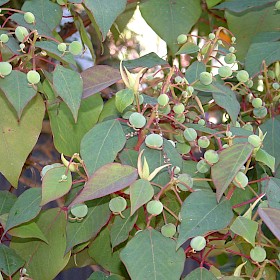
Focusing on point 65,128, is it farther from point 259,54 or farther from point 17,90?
point 259,54

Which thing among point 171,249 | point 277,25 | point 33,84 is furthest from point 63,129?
point 277,25

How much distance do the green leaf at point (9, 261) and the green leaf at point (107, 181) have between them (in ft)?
0.68

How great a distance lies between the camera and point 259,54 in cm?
94

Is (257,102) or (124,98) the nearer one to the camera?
(124,98)

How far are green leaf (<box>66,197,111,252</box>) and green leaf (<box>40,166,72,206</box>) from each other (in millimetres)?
92

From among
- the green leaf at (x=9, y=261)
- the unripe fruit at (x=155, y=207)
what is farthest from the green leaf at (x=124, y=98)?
the green leaf at (x=9, y=261)

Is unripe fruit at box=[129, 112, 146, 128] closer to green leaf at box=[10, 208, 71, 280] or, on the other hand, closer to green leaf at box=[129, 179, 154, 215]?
green leaf at box=[129, 179, 154, 215]

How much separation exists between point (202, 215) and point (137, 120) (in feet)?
0.36

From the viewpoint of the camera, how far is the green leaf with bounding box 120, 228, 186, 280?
0.64m

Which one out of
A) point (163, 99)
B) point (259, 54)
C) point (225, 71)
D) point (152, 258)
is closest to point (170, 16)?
point (259, 54)

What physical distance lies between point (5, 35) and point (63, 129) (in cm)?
14

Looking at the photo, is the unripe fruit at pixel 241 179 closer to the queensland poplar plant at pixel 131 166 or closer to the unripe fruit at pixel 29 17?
the queensland poplar plant at pixel 131 166

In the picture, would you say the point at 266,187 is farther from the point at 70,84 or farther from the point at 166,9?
the point at 166,9

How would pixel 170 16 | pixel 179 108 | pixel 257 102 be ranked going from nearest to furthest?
1. pixel 179 108
2. pixel 257 102
3. pixel 170 16
